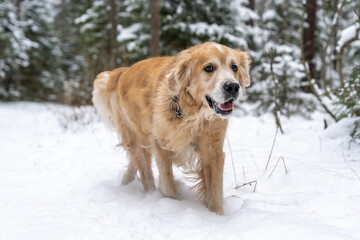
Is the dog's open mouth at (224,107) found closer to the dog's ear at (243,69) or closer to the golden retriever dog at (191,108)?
the golden retriever dog at (191,108)

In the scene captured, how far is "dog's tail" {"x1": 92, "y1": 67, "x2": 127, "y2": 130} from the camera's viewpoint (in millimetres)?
3912

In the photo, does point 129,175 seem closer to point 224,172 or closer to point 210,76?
point 224,172

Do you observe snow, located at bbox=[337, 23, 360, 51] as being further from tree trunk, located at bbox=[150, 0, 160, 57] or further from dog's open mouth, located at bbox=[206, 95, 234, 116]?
tree trunk, located at bbox=[150, 0, 160, 57]

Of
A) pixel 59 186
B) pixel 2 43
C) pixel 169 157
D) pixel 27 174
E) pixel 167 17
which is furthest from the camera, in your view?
pixel 2 43

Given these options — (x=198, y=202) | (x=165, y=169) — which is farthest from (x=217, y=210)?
(x=165, y=169)

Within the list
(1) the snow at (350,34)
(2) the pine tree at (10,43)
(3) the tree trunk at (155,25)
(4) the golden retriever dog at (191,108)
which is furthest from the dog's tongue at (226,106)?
(2) the pine tree at (10,43)

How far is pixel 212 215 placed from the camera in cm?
261

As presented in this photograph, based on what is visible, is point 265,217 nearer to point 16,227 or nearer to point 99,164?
point 16,227

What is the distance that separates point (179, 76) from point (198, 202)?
1325 mm

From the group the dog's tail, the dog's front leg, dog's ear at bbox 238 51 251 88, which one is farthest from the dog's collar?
the dog's tail

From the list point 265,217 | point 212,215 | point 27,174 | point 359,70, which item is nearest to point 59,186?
point 27,174

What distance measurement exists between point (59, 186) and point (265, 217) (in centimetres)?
247

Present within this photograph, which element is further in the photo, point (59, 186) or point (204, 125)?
point (59, 186)

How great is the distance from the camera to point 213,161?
284cm
